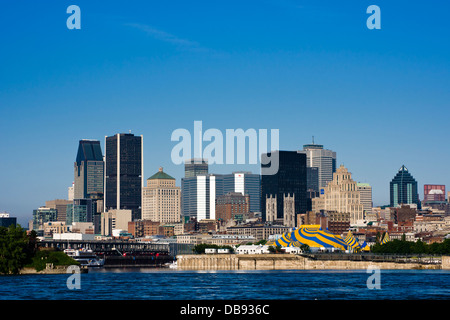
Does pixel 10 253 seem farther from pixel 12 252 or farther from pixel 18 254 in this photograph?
pixel 18 254

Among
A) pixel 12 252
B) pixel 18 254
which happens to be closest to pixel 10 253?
pixel 12 252

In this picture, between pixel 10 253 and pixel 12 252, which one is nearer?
pixel 12 252

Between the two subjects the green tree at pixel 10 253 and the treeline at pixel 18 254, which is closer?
the green tree at pixel 10 253

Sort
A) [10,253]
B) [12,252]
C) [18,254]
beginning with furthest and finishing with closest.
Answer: [18,254] → [10,253] → [12,252]

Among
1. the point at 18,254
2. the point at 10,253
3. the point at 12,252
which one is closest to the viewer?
the point at 12,252

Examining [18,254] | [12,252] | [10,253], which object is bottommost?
[18,254]

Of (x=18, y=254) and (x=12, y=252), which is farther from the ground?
(x=12, y=252)

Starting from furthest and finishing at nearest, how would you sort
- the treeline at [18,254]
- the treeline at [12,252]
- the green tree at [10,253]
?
the treeline at [18,254], the treeline at [12,252], the green tree at [10,253]

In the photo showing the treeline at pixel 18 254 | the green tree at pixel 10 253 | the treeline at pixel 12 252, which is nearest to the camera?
the green tree at pixel 10 253
